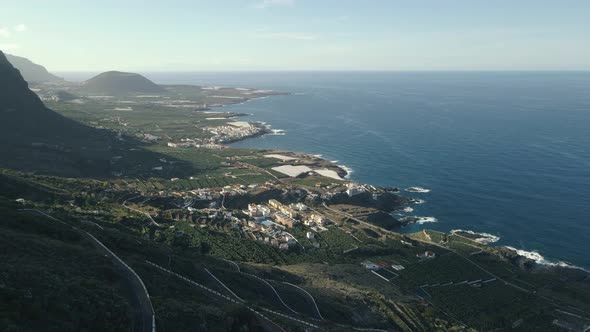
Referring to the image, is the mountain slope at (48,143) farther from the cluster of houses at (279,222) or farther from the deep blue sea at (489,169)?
the deep blue sea at (489,169)

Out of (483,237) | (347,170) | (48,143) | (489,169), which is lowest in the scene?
(483,237)

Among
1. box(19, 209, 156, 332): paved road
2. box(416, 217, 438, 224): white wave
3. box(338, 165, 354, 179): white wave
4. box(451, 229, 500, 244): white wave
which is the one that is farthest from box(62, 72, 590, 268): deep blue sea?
box(19, 209, 156, 332): paved road

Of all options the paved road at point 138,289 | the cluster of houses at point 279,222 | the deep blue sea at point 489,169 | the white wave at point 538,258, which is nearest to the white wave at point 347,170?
the deep blue sea at point 489,169

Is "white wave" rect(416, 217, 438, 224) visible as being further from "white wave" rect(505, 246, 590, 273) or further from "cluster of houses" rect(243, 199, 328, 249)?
"cluster of houses" rect(243, 199, 328, 249)

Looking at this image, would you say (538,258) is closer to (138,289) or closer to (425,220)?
(425,220)

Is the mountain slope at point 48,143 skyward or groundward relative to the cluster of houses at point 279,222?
skyward

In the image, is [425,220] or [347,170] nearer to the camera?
[425,220]

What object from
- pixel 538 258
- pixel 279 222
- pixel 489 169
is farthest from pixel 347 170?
pixel 538 258

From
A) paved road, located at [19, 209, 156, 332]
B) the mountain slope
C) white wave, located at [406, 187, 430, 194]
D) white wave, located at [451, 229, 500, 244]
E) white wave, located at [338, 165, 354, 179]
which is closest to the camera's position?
paved road, located at [19, 209, 156, 332]

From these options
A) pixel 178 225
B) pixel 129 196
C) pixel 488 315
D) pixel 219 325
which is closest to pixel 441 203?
pixel 488 315
